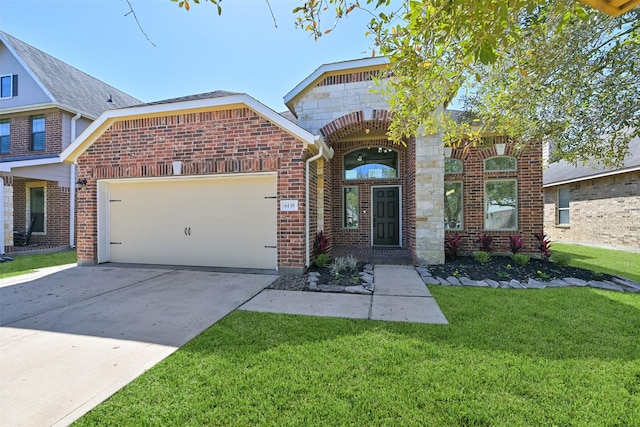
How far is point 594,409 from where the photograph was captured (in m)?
2.12

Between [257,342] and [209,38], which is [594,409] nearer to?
[257,342]

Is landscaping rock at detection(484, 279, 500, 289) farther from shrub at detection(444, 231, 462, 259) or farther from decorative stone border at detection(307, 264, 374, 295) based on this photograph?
decorative stone border at detection(307, 264, 374, 295)

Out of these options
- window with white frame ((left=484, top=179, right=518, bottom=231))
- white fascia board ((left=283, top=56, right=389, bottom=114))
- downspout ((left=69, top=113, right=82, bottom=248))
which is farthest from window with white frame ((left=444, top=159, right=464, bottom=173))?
downspout ((left=69, top=113, right=82, bottom=248))

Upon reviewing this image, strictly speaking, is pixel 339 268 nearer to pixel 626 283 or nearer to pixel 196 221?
pixel 196 221

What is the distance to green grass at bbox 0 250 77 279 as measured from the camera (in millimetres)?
6771

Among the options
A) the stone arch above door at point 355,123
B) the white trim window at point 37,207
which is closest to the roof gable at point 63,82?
the white trim window at point 37,207

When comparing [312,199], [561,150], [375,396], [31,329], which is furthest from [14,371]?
[561,150]

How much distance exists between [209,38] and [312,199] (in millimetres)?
3839

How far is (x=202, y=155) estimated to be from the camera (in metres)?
6.77

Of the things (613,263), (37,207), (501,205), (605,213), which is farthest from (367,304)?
(37,207)

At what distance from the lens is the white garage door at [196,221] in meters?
6.77

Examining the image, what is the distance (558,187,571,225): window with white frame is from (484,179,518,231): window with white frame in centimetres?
770

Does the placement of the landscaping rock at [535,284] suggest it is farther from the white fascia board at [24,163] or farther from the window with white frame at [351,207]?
the white fascia board at [24,163]

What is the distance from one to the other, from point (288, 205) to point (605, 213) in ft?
42.9
